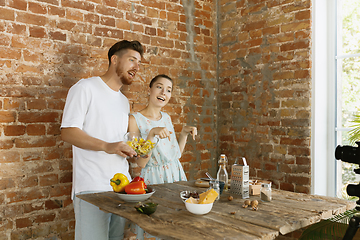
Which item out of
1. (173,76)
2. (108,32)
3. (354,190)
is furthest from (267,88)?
(354,190)

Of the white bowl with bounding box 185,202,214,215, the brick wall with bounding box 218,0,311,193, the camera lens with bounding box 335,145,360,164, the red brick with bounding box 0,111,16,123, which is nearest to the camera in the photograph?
the camera lens with bounding box 335,145,360,164

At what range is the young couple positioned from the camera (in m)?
2.25

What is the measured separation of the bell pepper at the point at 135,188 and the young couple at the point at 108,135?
0.78 ft

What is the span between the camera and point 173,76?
3475 millimetres

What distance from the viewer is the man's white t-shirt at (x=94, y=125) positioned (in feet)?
7.59

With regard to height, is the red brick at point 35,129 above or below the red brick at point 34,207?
above

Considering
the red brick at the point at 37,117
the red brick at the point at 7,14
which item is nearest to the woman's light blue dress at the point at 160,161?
the red brick at the point at 37,117

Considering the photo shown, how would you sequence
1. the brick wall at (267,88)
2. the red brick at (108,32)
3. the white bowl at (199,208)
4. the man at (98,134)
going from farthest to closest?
the brick wall at (267,88), the red brick at (108,32), the man at (98,134), the white bowl at (199,208)

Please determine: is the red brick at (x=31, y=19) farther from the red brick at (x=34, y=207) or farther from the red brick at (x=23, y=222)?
the red brick at (x=23, y=222)

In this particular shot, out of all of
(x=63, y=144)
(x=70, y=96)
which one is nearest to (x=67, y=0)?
(x=70, y=96)

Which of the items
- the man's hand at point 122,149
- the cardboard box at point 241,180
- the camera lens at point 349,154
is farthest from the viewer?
the man's hand at point 122,149

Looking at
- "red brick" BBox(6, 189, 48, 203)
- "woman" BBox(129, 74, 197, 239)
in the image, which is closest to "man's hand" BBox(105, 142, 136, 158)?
"woman" BBox(129, 74, 197, 239)

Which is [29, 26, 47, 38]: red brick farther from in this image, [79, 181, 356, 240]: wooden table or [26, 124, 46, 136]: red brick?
[79, 181, 356, 240]: wooden table

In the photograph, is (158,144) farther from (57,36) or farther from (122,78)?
(57,36)
